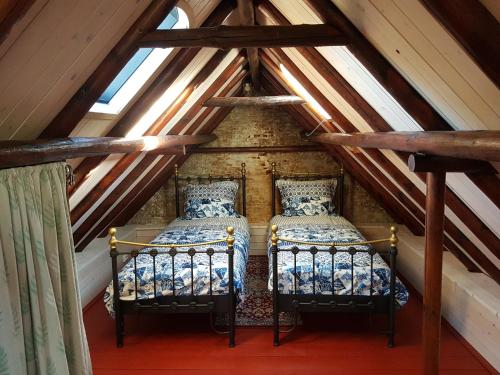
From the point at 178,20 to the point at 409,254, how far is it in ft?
11.9

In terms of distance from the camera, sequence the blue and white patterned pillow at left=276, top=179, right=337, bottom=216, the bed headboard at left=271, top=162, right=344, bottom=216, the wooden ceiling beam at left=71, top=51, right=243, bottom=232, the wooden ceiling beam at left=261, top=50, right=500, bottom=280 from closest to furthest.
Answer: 1. the wooden ceiling beam at left=261, top=50, right=500, bottom=280
2. the wooden ceiling beam at left=71, top=51, right=243, bottom=232
3. the blue and white patterned pillow at left=276, top=179, right=337, bottom=216
4. the bed headboard at left=271, top=162, right=344, bottom=216

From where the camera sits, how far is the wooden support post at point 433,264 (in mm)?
2162

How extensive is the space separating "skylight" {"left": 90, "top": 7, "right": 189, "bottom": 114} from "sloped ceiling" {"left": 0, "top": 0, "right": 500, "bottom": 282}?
0.08 metres

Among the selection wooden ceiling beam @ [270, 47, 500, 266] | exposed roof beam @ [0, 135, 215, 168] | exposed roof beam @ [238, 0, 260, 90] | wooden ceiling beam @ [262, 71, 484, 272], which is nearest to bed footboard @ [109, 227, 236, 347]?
exposed roof beam @ [0, 135, 215, 168]

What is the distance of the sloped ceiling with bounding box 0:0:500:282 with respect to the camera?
1.51 metres

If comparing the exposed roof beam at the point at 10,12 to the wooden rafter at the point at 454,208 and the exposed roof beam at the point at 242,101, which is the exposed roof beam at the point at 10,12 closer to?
the wooden rafter at the point at 454,208

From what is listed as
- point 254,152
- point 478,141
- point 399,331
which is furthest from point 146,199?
point 478,141

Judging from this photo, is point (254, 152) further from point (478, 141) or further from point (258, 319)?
point (478, 141)

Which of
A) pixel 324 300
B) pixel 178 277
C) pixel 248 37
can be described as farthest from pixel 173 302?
pixel 248 37

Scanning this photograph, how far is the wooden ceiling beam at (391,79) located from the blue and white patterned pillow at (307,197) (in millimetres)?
3582

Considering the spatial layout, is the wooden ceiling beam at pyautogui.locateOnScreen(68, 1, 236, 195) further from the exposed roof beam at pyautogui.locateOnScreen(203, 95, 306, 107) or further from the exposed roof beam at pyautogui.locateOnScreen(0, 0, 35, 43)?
the exposed roof beam at pyautogui.locateOnScreen(0, 0, 35, 43)

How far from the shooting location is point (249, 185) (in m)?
6.19

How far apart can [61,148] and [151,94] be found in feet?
3.47

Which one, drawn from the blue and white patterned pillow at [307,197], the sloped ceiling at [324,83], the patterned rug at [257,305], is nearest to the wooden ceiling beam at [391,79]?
the sloped ceiling at [324,83]
